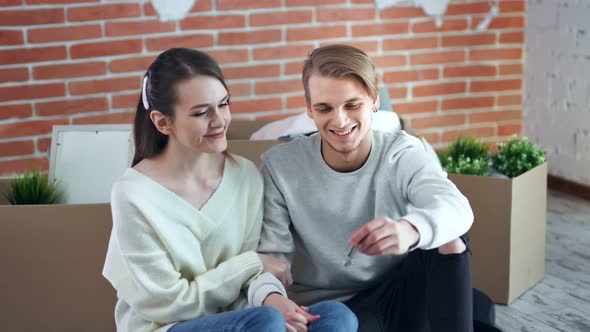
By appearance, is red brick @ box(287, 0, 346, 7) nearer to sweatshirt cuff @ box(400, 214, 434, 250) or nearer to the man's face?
the man's face

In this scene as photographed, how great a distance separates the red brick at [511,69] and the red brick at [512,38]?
105mm

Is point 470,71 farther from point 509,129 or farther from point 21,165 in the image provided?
point 21,165

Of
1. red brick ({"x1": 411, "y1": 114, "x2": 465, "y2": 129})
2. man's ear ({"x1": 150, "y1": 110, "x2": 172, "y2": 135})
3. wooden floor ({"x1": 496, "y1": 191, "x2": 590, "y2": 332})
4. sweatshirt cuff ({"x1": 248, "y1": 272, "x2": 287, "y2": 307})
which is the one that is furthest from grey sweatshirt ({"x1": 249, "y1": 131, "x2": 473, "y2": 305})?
red brick ({"x1": 411, "y1": 114, "x2": 465, "y2": 129})

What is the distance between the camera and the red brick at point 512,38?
3.37 m

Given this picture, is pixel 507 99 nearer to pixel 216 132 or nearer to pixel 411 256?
pixel 411 256

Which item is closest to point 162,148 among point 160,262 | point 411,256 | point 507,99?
point 160,262

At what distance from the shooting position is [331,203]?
67.1 inches

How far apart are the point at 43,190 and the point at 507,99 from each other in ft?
7.02

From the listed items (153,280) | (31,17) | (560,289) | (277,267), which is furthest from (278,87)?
(153,280)

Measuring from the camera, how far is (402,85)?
3.26 metres

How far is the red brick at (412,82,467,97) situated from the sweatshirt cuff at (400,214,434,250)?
6.32ft

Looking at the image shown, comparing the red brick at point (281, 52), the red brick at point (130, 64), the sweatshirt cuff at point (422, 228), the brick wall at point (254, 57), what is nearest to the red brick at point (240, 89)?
the brick wall at point (254, 57)

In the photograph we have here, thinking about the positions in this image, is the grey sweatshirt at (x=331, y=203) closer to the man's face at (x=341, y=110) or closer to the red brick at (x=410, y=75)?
the man's face at (x=341, y=110)

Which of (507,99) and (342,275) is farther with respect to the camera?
(507,99)
